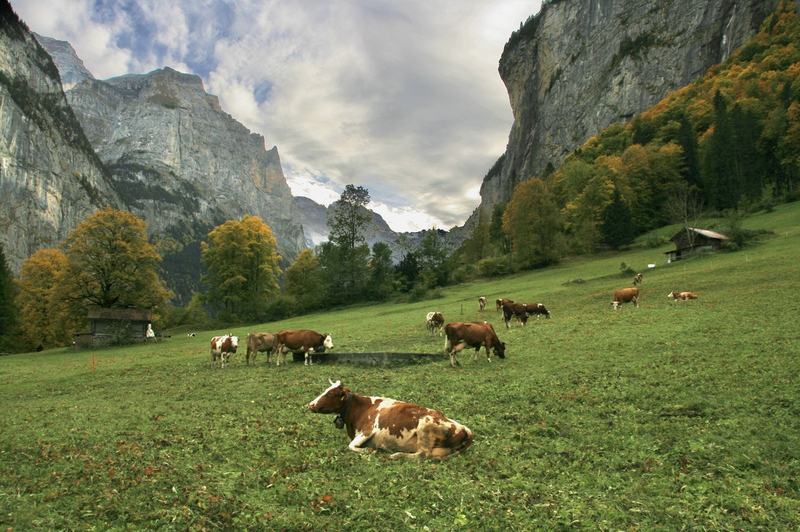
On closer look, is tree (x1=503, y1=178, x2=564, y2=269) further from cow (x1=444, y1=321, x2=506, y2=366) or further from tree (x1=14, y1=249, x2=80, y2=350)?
tree (x1=14, y1=249, x2=80, y2=350)

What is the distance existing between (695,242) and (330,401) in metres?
51.3

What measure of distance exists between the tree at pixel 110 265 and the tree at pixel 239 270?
46.7 feet

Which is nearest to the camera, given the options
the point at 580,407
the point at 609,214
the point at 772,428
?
the point at 772,428

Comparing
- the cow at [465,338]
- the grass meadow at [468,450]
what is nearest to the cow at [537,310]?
the grass meadow at [468,450]

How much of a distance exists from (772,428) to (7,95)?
174 metres

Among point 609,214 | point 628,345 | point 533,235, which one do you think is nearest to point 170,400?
point 628,345

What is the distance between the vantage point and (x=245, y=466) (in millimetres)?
6801

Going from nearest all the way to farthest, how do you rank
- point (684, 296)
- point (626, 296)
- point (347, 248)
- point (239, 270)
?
point (684, 296)
point (626, 296)
point (239, 270)
point (347, 248)

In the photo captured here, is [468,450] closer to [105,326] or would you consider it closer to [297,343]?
[297,343]

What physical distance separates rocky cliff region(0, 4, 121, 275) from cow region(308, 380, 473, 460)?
128 metres

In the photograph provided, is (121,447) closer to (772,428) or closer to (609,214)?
(772,428)

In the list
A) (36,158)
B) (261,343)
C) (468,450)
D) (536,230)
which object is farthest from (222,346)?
(36,158)

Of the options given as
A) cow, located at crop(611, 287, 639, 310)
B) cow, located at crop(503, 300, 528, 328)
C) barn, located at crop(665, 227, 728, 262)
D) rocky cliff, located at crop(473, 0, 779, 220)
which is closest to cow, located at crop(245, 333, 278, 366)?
cow, located at crop(503, 300, 528, 328)

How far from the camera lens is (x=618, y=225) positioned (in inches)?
2564
